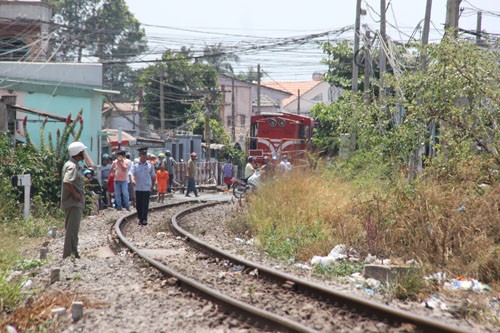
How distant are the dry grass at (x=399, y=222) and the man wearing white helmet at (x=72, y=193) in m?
3.10

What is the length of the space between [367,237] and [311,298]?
3.59 metres

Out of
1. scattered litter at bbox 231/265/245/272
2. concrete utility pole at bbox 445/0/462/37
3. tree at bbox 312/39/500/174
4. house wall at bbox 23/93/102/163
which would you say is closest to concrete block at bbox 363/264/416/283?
scattered litter at bbox 231/265/245/272

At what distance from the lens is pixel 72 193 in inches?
419

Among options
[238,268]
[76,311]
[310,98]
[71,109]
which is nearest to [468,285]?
[238,268]

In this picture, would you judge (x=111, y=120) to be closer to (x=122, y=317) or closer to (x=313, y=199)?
(x=313, y=199)

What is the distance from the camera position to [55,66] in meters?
30.6

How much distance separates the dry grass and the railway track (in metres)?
1.56

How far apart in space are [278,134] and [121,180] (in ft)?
37.7

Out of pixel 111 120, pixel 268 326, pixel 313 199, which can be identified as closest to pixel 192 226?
pixel 313 199

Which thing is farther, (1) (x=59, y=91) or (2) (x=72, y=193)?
(1) (x=59, y=91)

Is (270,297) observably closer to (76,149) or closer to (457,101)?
(76,149)

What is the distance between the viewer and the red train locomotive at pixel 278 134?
30375mm

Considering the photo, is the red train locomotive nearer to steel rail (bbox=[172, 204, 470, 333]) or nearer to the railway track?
the railway track

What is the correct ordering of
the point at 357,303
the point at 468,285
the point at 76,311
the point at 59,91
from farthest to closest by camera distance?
the point at 59,91
the point at 468,285
the point at 357,303
the point at 76,311
